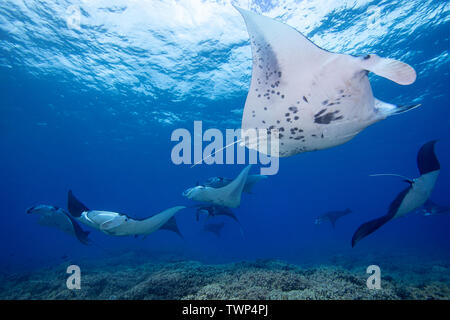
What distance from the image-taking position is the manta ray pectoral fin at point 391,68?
7.64ft

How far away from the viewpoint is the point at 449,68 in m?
15.2

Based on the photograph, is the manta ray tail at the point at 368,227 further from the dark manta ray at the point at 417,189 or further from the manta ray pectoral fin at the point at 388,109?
the manta ray pectoral fin at the point at 388,109

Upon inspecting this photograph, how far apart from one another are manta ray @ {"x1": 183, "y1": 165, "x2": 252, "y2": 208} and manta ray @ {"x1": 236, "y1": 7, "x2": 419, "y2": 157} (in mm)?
2613

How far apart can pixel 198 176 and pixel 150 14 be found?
37.8m

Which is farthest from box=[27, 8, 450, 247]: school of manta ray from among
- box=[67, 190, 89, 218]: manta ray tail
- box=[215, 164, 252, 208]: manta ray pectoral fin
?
box=[215, 164, 252, 208]: manta ray pectoral fin

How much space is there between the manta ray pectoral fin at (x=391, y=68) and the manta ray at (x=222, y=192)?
3764 mm

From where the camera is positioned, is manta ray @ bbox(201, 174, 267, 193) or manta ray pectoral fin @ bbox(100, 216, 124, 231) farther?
manta ray @ bbox(201, 174, 267, 193)

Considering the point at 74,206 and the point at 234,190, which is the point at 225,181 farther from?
the point at 74,206

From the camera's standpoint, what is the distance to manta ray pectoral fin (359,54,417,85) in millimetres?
2330

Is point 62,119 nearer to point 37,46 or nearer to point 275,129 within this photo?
point 37,46

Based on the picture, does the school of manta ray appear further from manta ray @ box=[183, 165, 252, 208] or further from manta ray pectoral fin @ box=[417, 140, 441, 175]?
manta ray @ box=[183, 165, 252, 208]

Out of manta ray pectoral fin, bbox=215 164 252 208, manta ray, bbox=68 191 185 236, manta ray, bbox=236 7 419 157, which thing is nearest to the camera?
manta ray, bbox=236 7 419 157

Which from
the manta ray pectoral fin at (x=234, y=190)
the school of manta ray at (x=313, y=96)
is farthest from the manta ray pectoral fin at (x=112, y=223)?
the manta ray pectoral fin at (x=234, y=190)
